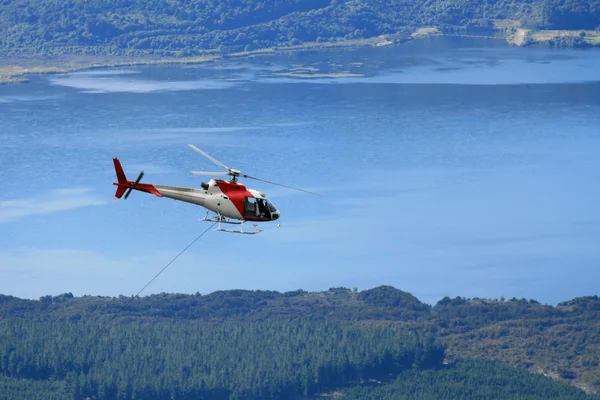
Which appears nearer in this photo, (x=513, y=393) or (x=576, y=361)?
(x=513, y=393)

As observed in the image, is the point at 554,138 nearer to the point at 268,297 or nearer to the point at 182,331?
the point at 268,297

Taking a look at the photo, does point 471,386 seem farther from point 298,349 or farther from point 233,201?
point 233,201

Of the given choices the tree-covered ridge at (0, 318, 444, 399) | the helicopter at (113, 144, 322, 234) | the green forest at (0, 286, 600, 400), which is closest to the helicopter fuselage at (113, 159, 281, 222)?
the helicopter at (113, 144, 322, 234)

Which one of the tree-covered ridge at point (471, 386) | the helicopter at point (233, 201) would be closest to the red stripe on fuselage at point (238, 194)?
the helicopter at point (233, 201)

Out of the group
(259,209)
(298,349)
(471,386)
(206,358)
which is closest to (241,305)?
(298,349)

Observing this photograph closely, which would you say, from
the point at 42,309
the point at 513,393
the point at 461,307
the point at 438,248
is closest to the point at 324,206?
the point at 438,248

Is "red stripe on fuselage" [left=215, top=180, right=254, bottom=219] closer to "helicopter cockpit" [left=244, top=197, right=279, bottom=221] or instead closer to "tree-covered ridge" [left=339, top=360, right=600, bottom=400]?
"helicopter cockpit" [left=244, top=197, right=279, bottom=221]

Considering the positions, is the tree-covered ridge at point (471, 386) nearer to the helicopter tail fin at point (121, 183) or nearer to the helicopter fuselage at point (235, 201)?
the helicopter tail fin at point (121, 183)
